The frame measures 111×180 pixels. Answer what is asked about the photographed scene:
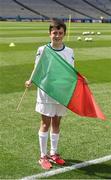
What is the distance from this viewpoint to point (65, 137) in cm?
777

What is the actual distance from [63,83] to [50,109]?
41 cm

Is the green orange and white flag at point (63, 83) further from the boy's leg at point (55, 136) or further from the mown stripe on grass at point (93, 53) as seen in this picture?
the mown stripe on grass at point (93, 53)

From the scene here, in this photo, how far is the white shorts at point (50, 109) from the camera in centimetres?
618

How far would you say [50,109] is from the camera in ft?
20.4

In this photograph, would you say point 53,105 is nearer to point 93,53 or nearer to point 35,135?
point 35,135

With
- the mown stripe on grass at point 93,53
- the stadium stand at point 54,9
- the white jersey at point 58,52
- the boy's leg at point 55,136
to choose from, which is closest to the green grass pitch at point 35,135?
the boy's leg at point 55,136

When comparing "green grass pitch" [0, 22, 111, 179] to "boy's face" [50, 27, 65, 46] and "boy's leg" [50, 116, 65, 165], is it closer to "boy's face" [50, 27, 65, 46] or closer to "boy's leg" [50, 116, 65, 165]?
"boy's leg" [50, 116, 65, 165]

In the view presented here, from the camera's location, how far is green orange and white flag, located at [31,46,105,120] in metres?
6.21

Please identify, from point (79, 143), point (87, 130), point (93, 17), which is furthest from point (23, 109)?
point (93, 17)

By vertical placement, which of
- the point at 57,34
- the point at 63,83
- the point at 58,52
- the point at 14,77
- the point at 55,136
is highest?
the point at 57,34

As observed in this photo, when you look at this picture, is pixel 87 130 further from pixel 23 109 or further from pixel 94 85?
pixel 94 85

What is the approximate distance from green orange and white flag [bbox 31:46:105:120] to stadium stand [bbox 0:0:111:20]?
7045cm

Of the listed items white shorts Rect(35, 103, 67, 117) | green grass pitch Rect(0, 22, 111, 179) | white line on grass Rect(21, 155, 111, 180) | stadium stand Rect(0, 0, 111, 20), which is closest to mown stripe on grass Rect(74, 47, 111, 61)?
green grass pitch Rect(0, 22, 111, 179)

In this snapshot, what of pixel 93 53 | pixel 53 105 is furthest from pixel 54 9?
pixel 53 105
